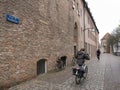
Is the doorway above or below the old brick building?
below

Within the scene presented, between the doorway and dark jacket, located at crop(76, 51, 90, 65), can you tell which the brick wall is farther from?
dark jacket, located at crop(76, 51, 90, 65)

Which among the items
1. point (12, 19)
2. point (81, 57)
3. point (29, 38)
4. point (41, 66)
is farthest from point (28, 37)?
point (41, 66)

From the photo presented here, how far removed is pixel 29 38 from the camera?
34.9 feet

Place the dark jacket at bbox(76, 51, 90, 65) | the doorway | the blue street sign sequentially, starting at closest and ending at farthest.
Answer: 1. the blue street sign
2. the dark jacket at bbox(76, 51, 90, 65)
3. the doorway

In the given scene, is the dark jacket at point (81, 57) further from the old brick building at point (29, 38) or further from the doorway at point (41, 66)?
the doorway at point (41, 66)

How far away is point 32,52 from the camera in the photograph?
1105 cm

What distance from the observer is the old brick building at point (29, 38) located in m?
8.66

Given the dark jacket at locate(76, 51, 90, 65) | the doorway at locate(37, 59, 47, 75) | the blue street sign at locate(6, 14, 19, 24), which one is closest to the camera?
the blue street sign at locate(6, 14, 19, 24)

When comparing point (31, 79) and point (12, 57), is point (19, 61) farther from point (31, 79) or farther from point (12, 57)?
point (31, 79)

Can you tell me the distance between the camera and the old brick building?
866cm

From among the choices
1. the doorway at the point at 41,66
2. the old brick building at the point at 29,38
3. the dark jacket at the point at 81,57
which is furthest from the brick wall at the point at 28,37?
the dark jacket at the point at 81,57

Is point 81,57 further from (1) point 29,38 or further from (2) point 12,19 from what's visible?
(2) point 12,19

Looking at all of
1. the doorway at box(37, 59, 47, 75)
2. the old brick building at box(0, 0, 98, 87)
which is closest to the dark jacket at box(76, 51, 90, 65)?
the old brick building at box(0, 0, 98, 87)

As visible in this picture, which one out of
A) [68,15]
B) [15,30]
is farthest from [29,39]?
[68,15]
